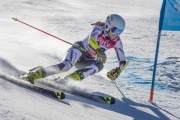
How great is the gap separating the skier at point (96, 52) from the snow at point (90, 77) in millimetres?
279

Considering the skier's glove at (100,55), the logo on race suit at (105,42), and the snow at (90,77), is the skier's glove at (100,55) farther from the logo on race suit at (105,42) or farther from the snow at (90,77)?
the snow at (90,77)

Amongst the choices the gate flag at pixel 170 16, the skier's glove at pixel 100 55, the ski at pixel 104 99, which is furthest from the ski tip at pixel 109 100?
the skier's glove at pixel 100 55

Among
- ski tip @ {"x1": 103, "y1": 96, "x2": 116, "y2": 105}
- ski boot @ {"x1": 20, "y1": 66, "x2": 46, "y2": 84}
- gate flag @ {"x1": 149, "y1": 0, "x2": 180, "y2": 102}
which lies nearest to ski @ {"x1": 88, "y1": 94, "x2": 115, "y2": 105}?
ski tip @ {"x1": 103, "y1": 96, "x2": 116, "y2": 105}

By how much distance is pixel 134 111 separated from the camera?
5.77 meters

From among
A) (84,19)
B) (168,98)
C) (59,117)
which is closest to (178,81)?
(168,98)

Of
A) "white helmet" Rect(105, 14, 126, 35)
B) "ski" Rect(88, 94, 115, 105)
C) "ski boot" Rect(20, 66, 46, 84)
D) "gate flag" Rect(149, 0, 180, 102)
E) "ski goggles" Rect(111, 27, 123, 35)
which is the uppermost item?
"gate flag" Rect(149, 0, 180, 102)

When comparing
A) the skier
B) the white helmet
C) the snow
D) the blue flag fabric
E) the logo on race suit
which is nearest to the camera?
the snow

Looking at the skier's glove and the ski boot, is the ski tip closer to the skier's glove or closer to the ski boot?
the ski boot

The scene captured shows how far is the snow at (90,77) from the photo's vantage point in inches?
197

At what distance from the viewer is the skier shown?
261 inches

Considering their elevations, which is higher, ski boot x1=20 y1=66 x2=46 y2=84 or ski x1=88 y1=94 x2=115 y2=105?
ski boot x1=20 y1=66 x2=46 y2=84

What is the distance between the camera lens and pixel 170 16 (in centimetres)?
613

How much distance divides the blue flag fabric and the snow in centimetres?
120

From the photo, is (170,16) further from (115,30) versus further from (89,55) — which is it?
(89,55)
